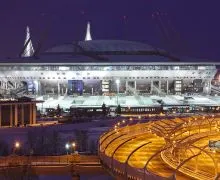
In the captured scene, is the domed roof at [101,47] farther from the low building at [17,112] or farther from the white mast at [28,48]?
the low building at [17,112]

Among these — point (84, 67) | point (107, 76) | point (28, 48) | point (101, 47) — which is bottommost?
point (107, 76)

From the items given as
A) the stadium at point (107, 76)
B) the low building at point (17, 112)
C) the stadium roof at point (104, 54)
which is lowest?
the low building at point (17, 112)

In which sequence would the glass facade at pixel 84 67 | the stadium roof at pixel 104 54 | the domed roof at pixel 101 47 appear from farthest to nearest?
the domed roof at pixel 101 47
the stadium roof at pixel 104 54
the glass facade at pixel 84 67

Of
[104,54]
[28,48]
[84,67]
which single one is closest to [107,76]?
[84,67]

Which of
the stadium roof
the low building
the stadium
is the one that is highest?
the stadium roof

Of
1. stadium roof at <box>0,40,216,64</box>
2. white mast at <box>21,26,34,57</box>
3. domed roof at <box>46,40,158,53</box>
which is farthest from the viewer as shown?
white mast at <box>21,26,34,57</box>

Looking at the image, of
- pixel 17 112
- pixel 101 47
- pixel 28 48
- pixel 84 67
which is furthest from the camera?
pixel 28 48

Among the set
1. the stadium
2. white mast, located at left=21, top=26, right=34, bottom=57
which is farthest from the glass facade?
white mast, located at left=21, top=26, right=34, bottom=57

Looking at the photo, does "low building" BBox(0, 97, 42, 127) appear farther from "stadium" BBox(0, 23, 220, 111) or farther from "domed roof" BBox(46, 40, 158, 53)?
"domed roof" BBox(46, 40, 158, 53)

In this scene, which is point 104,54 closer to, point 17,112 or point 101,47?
point 101,47

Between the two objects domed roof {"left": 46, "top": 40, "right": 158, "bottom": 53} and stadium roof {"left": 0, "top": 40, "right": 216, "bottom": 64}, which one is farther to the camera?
domed roof {"left": 46, "top": 40, "right": 158, "bottom": 53}

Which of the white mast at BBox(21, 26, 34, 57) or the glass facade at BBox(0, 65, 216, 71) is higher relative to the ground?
the white mast at BBox(21, 26, 34, 57)

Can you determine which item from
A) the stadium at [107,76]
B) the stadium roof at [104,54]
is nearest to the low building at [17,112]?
the stadium at [107,76]

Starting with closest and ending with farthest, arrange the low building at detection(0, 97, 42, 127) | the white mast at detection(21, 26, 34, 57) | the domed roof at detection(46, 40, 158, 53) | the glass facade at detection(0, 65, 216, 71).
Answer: the low building at detection(0, 97, 42, 127) → the glass facade at detection(0, 65, 216, 71) → the domed roof at detection(46, 40, 158, 53) → the white mast at detection(21, 26, 34, 57)
